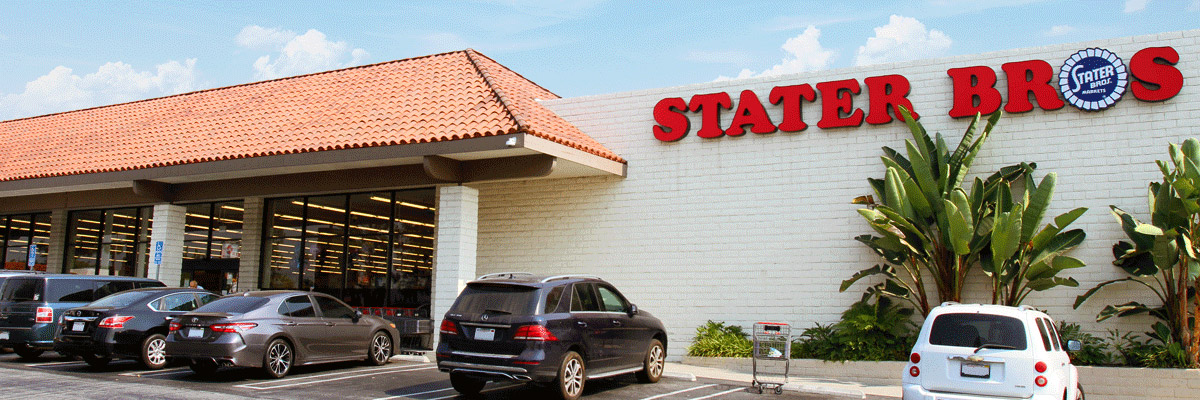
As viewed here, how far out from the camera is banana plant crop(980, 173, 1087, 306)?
13.1m

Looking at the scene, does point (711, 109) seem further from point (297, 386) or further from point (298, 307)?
point (297, 386)

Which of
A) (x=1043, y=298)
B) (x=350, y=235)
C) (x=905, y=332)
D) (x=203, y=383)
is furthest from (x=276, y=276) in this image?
(x=1043, y=298)

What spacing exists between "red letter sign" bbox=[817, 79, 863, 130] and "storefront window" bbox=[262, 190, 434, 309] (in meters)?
8.29

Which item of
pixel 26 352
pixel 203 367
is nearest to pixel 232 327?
pixel 203 367

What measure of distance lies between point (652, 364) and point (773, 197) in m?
4.79

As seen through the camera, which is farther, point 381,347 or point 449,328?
point 381,347

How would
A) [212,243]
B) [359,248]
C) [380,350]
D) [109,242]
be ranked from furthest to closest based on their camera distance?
[109,242] < [212,243] < [359,248] < [380,350]

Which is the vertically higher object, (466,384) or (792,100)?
(792,100)

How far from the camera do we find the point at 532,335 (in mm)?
10188

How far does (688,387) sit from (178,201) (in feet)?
44.1

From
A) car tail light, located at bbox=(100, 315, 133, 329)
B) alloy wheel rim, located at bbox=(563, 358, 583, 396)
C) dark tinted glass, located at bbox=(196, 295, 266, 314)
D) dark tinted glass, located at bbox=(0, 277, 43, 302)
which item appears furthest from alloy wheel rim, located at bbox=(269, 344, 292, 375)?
dark tinted glass, located at bbox=(0, 277, 43, 302)

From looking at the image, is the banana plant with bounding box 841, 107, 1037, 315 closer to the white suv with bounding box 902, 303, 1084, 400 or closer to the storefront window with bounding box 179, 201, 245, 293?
the white suv with bounding box 902, 303, 1084, 400

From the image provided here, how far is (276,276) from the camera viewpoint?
20641 millimetres

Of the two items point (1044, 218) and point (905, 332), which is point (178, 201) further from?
point (1044, 218)
